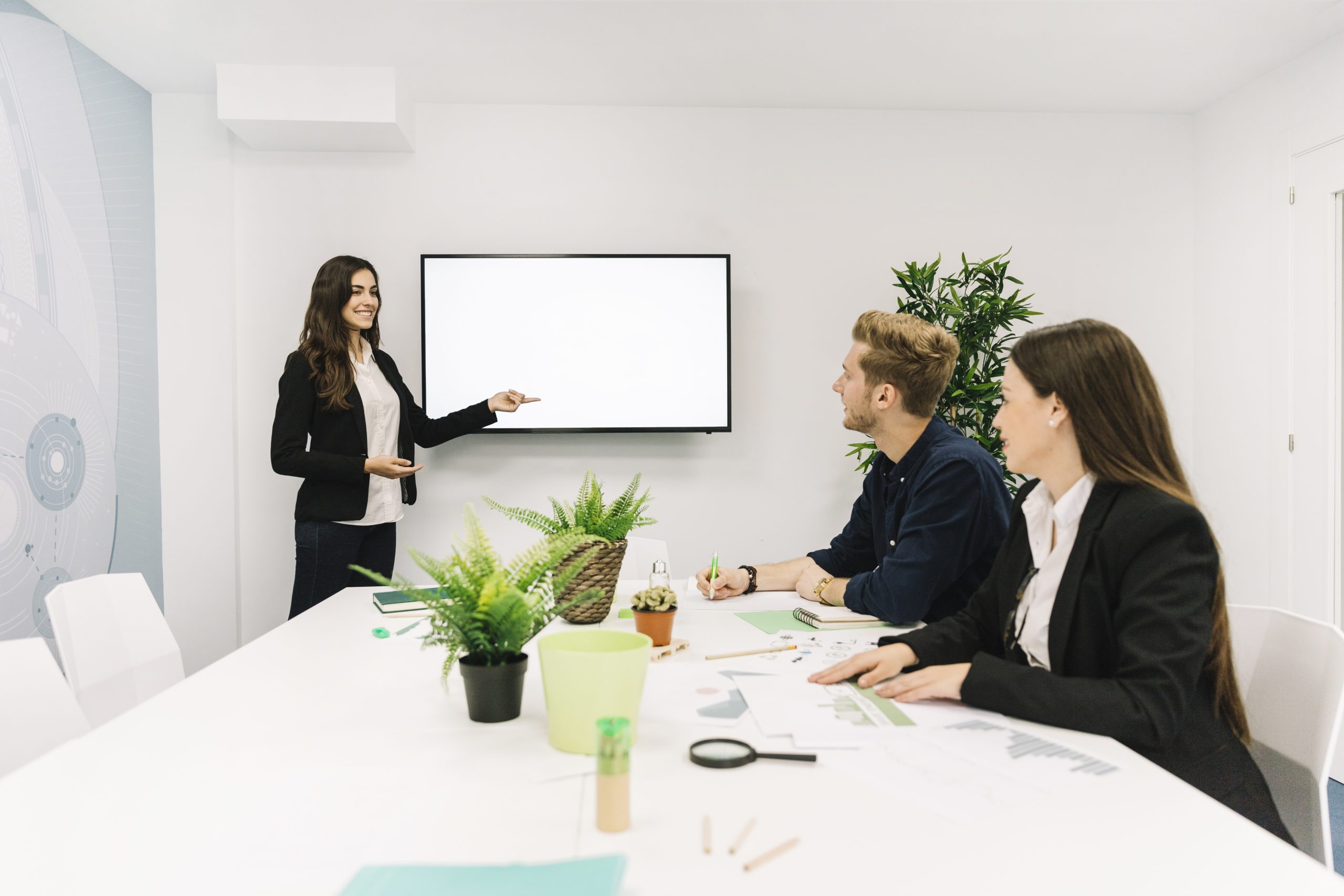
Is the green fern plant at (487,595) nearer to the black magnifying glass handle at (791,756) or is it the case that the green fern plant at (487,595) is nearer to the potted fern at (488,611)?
the potted fern at (488,611)

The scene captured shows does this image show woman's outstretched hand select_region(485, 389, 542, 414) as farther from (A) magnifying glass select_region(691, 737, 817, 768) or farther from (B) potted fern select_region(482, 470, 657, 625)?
(A) magnifying glass select_region(691, 737, 817, 768)

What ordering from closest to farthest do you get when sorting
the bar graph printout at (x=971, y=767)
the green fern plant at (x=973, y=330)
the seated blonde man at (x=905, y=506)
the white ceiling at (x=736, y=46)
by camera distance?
the bar graph printout at (x=971, y=767), the seated blonde man at (x=905, y=506), the white ceiling at (x=736, y=46), the green fern plant at (x=973, y=330)

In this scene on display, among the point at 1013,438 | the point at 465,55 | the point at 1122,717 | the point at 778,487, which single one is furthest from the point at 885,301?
the point at 1122,717

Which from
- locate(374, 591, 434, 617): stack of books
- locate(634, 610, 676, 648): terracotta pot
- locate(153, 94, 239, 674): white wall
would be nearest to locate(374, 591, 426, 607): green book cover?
locate(374, 591, 434, 617): stack of books

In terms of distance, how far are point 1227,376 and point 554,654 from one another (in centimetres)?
389

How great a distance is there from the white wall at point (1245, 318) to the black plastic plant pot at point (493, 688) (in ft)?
11.5

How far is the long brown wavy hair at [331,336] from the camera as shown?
3.09 meters

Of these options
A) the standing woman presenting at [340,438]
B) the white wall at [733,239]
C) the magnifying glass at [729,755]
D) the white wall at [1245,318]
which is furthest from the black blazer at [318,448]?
the white wall at [1245,318]

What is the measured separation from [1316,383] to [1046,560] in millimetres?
2712

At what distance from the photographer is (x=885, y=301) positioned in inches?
156

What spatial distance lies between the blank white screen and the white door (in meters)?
2.31

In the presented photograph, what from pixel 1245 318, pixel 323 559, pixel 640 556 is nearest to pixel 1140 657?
pixel 640 556

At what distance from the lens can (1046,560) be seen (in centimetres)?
142

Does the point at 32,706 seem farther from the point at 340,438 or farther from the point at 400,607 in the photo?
the point at 340,438
